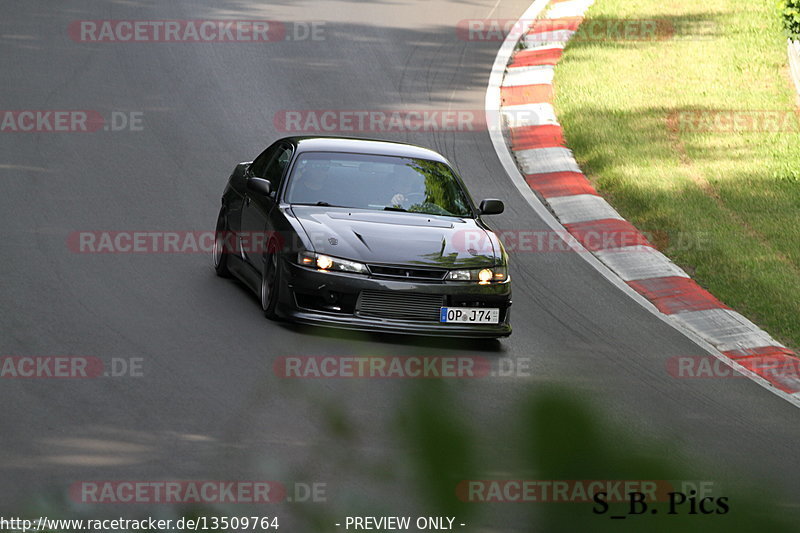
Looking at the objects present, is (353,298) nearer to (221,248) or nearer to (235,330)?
(235,330)

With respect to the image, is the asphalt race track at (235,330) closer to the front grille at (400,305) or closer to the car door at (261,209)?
the front grille at (400,305)

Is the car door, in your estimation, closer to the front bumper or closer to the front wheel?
the front wheel

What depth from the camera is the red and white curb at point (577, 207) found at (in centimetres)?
1023

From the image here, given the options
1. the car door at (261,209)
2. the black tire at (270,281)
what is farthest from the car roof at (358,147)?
the black tire at (270,281)

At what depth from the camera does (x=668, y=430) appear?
25.1 feet

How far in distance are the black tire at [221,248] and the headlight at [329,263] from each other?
1.79m

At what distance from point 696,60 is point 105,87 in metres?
9.04

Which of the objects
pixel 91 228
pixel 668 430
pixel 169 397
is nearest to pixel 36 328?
pixel 169 397

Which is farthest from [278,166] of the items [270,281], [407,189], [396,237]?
[396,237]

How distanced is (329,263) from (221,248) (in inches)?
86.0

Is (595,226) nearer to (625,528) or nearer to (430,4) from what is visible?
(430,4)

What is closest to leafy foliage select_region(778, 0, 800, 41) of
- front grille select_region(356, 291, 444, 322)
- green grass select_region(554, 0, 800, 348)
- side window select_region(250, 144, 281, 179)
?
green grass select_region(554, 0, 800, 348)

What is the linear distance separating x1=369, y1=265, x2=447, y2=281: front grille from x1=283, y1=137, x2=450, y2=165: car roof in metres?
1.77

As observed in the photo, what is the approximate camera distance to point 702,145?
15672 mm
